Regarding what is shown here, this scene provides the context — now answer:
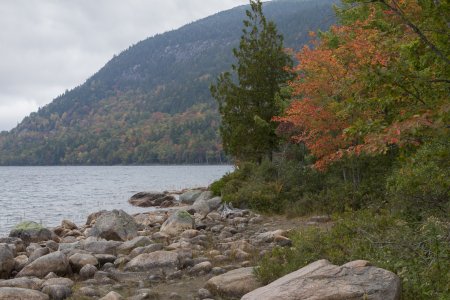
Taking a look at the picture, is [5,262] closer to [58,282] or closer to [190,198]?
[58,282]

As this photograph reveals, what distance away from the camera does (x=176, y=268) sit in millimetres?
A: 10750

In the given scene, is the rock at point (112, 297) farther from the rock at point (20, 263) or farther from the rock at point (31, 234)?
the rock at point (31, 234)

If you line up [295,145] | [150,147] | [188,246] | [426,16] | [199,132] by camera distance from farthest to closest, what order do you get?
[150,147] → [199,132] → [295,145] → [188,246] → [426,16]

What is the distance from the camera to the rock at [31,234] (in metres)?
17.3

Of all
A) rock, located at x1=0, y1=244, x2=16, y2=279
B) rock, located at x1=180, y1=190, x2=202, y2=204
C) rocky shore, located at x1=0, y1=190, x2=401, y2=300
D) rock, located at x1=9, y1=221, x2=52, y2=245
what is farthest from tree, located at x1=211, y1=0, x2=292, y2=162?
rock, located at x1=0, y1=244, x2=16, y2=279

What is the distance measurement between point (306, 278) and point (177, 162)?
445 ft

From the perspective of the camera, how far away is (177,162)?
464 ft

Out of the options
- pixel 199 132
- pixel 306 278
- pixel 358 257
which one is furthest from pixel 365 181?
pixel 199 132

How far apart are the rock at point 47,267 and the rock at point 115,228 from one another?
4.67 m

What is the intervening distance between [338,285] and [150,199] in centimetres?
3180

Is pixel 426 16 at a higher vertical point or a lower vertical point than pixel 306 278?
higher

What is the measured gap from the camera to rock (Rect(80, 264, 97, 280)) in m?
10.6

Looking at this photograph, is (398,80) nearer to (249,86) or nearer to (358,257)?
(358,257)

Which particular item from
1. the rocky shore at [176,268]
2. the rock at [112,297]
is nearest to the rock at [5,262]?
the rocky shore at [176,268]
